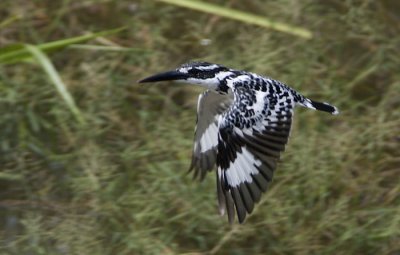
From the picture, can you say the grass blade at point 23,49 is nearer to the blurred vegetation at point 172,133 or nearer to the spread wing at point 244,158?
the blurred vegetation at point 172,133

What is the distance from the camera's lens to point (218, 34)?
6.20 metres

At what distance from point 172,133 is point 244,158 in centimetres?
114

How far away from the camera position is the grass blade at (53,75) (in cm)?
549

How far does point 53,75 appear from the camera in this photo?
217 inches

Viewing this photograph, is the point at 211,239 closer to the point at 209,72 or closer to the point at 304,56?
the point at 209,72

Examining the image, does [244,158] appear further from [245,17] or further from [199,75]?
[245,17]

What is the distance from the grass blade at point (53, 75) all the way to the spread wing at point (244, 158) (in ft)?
3.83

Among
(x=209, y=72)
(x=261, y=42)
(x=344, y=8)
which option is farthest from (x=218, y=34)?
(x=209, y=72)

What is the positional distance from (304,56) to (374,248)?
1.30 m

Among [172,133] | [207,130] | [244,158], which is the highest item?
[244,158]

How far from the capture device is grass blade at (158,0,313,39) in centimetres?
604

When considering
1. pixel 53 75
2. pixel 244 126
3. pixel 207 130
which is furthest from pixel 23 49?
pixel 244 126

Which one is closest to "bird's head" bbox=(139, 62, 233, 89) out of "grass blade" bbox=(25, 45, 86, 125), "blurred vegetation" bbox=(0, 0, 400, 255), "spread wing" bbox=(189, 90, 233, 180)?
"spread wing" bbox=(189, 90, 233, 180)

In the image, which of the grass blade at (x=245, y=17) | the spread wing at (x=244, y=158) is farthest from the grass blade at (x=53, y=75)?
the spread wing at (x=244, y=158)
